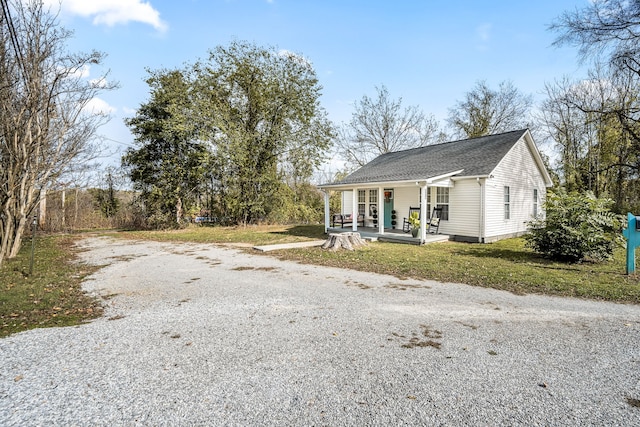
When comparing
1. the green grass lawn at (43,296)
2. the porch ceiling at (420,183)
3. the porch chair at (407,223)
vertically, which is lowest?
the green grass lawn at (43,296)

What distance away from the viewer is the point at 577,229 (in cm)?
780

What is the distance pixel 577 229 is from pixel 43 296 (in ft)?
36.5

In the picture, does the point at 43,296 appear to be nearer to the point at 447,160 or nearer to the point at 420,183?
the point at 420,183

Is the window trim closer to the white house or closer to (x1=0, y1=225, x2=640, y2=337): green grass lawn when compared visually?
the white house

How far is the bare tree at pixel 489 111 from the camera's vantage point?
26.5m

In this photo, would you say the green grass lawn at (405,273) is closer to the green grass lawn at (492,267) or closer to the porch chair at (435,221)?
the green grass lawn at (492,267)

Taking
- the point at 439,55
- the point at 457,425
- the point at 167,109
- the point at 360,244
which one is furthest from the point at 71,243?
the point at 439,55

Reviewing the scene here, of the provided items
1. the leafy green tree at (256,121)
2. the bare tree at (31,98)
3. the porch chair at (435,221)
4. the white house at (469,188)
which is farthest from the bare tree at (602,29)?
the bare tree at (31,98)

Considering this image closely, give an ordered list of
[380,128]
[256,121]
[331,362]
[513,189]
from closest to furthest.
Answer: [331,362] < [513,189] < [256,121] < [380,128]

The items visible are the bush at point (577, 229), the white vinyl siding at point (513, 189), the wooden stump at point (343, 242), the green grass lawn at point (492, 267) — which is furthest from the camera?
the white vinyl siding at point (513, 189)

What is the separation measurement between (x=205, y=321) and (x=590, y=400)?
3.98 metres

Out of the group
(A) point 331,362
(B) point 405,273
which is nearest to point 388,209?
(B) point 405,273

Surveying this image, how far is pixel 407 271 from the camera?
7207mm

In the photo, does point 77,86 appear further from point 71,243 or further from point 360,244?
point 360,244
